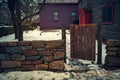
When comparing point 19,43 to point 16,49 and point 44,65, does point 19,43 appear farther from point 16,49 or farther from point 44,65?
point 44,65

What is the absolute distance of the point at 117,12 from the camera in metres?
9.80

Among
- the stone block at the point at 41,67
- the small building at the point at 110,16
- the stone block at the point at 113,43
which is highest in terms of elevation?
the small building at the point at 110,16

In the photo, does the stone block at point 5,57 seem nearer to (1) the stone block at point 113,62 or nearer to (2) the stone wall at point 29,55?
(2) the stone wall at point 29,55

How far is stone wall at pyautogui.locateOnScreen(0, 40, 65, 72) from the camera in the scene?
563 centimetres

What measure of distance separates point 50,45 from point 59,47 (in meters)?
0.31

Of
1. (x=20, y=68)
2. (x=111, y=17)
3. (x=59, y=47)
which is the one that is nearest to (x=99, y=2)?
(x=111, y=17)

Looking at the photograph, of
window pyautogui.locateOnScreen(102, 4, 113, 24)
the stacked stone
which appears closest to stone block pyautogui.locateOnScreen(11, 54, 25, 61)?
the stacked stone

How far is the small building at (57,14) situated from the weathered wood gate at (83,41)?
60.8 feet

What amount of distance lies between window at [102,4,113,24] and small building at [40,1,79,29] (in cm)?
1330

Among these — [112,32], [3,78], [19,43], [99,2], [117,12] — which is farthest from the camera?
[99,2]

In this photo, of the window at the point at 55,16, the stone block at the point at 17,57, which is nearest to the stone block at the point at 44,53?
the stone block at the point at 17,57

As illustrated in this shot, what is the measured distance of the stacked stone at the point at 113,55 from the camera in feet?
19.3

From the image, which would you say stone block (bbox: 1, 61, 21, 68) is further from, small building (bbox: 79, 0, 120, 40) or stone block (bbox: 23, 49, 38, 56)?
small building (bbox: 79, 0, 120, 40)

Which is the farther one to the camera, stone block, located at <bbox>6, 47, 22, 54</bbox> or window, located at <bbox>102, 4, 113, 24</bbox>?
window, located at <bbox>102, 4, 113, 24</bbox>
